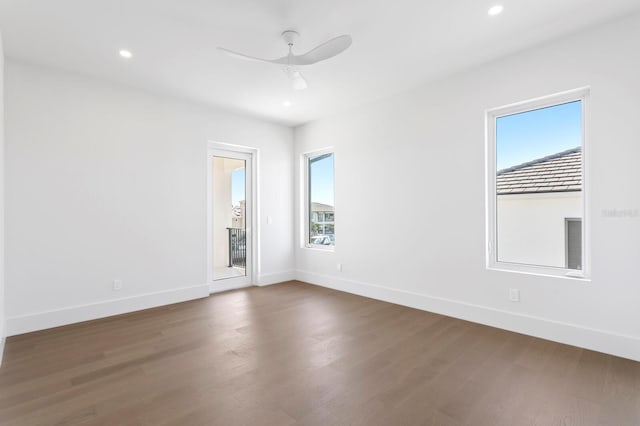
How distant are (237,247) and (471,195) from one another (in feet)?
12.2

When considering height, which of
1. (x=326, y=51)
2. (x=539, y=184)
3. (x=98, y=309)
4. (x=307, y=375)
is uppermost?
(x=326, y=51)

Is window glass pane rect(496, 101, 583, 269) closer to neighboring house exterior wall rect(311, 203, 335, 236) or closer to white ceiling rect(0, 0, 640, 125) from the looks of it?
white ceiling rect(0, 0, 640, 125)

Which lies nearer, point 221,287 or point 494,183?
point 494,183

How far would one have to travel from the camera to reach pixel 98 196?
384 cm

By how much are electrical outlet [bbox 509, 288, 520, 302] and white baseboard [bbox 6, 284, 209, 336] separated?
158 inches

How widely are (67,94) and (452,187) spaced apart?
4.63 metres

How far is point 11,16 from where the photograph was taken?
261 centimetres

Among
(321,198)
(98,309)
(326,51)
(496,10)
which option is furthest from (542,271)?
(98,309)

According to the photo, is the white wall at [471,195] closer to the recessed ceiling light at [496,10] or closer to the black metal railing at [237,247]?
the recessed ceiling light at [496,10]

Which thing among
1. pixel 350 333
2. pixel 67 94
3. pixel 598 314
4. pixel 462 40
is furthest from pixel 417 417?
pixel 67 94

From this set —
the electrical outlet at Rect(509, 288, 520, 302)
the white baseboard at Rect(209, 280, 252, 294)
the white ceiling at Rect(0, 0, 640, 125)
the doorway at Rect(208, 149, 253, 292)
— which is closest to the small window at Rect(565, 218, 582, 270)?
the electrical outlet at Rect(509, 288, 520, 302)

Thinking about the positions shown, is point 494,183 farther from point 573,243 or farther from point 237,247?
point 237,247

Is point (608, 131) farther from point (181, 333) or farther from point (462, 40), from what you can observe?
point (181, 333)

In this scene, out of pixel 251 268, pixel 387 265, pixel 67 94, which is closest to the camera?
pixel 67 94
